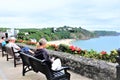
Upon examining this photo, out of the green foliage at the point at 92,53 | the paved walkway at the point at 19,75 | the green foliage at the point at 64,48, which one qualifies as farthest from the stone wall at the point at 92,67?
the green foliage at the point at 64,48

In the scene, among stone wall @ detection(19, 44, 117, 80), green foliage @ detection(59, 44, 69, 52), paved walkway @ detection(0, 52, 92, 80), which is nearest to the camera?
stone wall @ detection(19, 44, 117, 80)

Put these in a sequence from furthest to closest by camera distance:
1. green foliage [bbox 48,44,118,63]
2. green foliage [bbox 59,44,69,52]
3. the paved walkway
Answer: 1. green foliage [bbox 59,44,69,52]
2. green foliage [bbox 48,44,118,63]
3. the paved walkway

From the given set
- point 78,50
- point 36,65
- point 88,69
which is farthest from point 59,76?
point 78,50

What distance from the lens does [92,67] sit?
698cm

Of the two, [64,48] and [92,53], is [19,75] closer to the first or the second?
[92,53]

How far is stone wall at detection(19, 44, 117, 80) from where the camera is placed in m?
6.41

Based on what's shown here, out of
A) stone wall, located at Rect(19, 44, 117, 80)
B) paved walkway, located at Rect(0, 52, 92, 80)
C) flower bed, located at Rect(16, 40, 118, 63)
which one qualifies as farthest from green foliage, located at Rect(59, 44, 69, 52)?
paved walkway, located at Rect(0, 52, 92, 80)

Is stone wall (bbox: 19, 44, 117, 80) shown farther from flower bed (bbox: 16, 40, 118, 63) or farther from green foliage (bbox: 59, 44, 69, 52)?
green foliage (bbox: 59, 44, 69, 52)

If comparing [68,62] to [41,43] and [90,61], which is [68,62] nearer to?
[90,61]

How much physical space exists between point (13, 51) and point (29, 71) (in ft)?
4.61

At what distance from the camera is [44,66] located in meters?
5.87

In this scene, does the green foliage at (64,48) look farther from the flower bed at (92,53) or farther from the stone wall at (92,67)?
the stone wall at (92,67)

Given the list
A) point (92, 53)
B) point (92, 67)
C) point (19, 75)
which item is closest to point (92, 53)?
point (92, 53)

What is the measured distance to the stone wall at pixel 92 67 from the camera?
21.0ft
